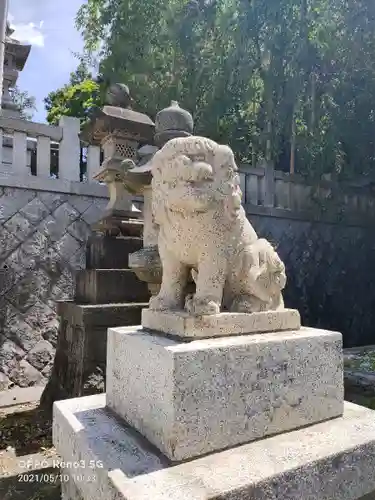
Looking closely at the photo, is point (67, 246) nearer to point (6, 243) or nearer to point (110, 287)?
point (6, 243)

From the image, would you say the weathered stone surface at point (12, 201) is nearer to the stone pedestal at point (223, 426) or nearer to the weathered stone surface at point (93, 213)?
the weathered stone surface at point (93, 213)

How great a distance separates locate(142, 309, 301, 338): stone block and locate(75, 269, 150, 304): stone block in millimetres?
1712

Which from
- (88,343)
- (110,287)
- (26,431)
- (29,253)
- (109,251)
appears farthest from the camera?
(29,253)

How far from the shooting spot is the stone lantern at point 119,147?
371 cm

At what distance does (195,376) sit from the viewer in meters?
1.39

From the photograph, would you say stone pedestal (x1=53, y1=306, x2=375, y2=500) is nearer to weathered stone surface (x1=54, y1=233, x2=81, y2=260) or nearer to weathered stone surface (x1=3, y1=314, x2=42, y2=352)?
weathered stone surface (x1=3, y1=314, x2=42, y2=352)

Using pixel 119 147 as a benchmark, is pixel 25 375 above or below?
below

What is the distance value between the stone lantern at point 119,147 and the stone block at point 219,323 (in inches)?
84.2

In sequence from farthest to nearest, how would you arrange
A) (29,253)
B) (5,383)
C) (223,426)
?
(29,253) < (5,383) < (223,426)

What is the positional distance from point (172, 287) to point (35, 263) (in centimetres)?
342

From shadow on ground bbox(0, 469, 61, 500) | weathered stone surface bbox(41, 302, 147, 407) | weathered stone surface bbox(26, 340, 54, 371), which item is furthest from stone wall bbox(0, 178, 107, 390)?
shadow on ground bbox(0, 469, 61, 500)

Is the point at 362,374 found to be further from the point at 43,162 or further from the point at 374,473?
the point at 43,162

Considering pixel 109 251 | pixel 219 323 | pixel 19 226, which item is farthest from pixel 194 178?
pixel 19 226

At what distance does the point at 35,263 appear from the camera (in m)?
4.67
